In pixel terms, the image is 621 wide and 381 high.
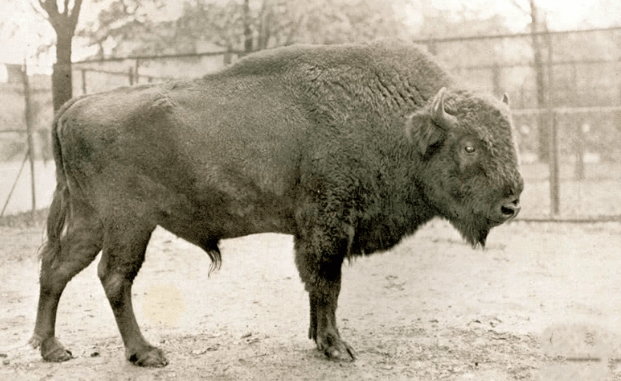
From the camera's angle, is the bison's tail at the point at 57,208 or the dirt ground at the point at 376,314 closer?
the dirt ground at the point at 376,314

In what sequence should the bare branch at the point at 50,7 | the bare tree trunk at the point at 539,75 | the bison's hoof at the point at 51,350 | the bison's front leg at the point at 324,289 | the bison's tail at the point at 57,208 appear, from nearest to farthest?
the bison's front leg at the point at 324,289
the bison's hoof at the point at 51,350
the bison's tail at the point at 57,208
the bare branch at the point at 50,7
the bare tree trunk at the point at 539,75

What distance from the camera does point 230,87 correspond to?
4.89 meters

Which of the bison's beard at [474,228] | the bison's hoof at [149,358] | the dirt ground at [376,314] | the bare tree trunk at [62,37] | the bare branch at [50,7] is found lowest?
the dirt ground at [376,314]

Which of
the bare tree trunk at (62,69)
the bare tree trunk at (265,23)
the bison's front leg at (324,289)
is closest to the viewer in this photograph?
the bison's front leg at (324,289)

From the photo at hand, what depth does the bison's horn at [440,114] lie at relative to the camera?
4498 millimetres

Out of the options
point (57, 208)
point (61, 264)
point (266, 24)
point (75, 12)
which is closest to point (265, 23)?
point (266, 24)

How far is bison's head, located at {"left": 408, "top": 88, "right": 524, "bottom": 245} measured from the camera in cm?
446

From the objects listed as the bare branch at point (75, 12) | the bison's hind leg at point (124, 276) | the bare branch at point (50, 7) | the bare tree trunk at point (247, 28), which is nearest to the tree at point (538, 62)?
the bare tree trunk at point (247, 28)

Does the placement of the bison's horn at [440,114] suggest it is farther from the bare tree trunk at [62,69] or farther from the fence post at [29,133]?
the fence post at [29,133]

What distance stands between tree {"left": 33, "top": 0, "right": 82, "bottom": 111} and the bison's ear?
551 centimetres

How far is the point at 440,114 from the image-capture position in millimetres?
4547

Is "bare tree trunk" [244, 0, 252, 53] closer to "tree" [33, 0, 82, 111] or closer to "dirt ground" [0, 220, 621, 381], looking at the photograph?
"tree" [33, 0, 82, 111]

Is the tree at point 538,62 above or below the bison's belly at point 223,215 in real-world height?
above

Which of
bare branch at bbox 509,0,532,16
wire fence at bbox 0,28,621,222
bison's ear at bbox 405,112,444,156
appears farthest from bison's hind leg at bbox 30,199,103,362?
bare branch at bbox 509,0,532,16
